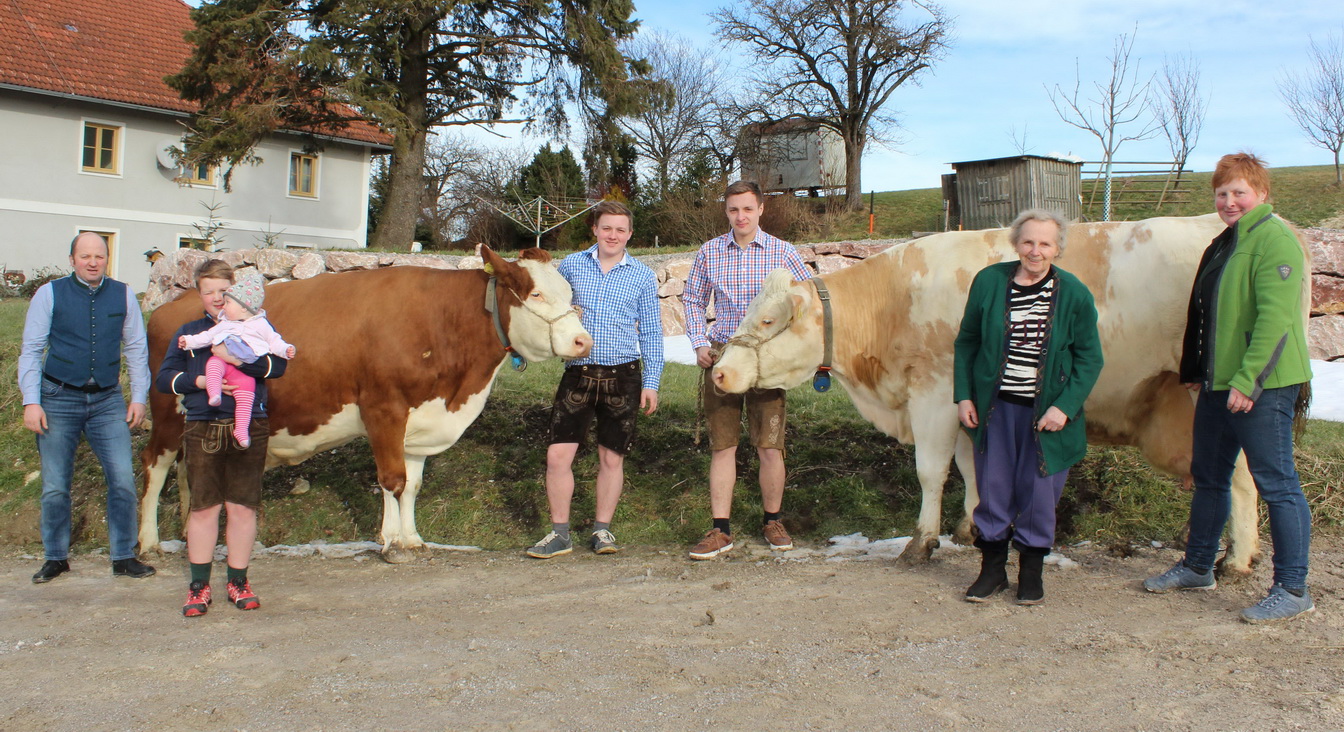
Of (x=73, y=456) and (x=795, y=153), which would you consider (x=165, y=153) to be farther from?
(x=73, y=456)

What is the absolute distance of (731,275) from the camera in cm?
543

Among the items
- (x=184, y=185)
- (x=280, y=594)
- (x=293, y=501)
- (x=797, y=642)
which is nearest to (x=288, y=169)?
(x=184, y=185)

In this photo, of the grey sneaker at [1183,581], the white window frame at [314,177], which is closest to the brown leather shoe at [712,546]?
the grey sneaker at [1183,581]

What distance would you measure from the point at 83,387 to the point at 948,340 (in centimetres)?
461

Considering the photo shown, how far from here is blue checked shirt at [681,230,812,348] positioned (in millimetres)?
5395

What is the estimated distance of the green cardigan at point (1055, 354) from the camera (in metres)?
4.02

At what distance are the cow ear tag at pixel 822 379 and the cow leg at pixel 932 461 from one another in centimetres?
55

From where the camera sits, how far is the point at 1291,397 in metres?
3.87

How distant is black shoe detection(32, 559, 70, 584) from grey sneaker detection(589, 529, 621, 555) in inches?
114

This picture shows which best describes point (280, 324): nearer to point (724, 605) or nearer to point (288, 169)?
point (724, 605)

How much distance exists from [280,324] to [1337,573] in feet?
19.0

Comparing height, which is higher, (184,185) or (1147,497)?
(184,185)

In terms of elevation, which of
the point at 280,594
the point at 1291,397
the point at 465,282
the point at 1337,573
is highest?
the point at 465,282

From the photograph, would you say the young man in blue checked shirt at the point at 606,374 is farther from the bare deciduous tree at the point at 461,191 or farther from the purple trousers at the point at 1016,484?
the bare deciduous tree at the point at 461,191
